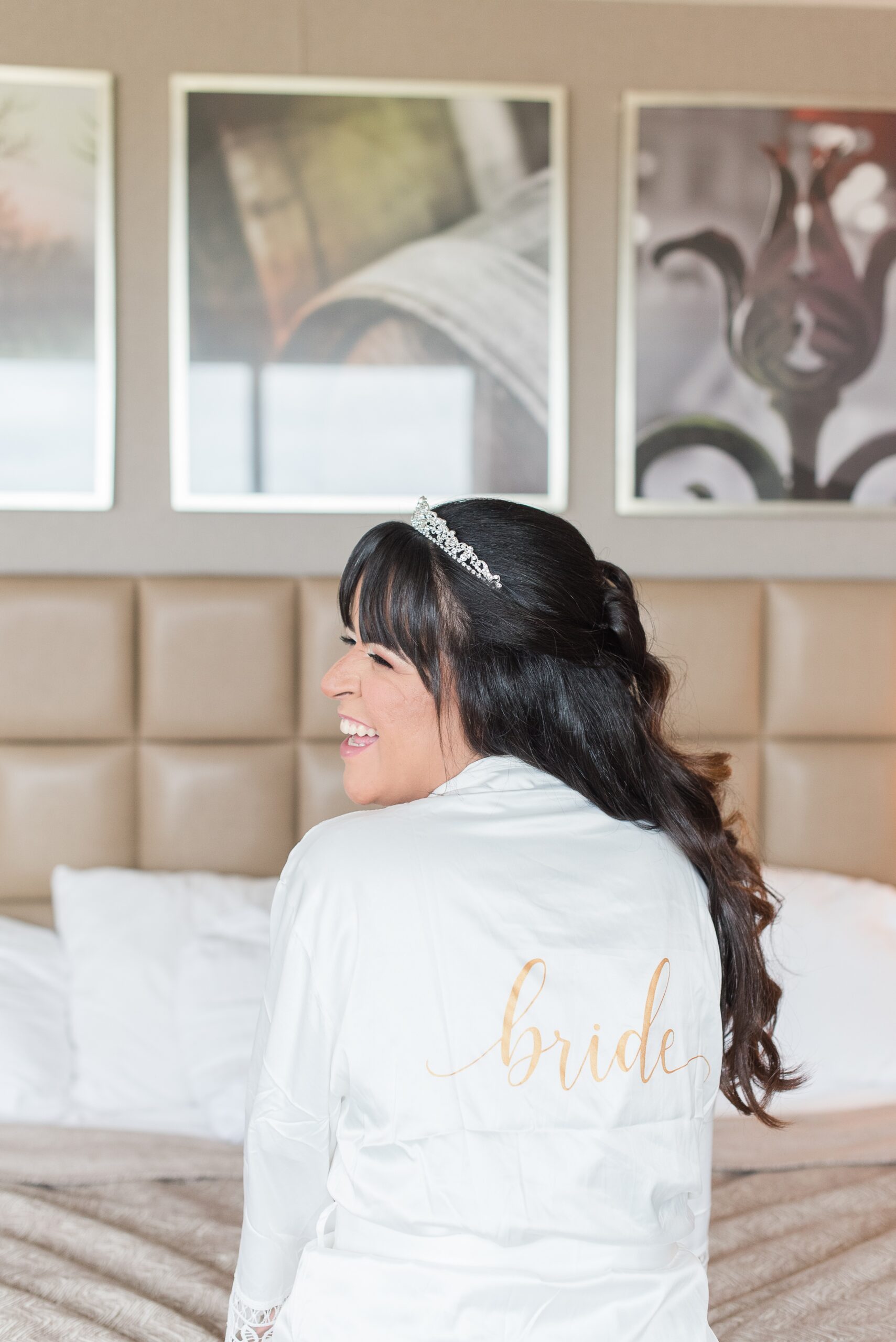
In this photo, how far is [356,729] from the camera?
44.3 inches

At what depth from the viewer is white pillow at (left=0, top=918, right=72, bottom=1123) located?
1.83 m

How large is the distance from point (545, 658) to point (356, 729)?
21cm

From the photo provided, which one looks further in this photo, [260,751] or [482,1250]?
[260,751]

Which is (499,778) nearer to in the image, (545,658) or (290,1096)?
(545,658)

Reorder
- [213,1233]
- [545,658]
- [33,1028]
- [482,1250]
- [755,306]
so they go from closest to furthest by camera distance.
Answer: [482,1250] < [545,658] < [213,1233] < [33,1028] < [755,306]

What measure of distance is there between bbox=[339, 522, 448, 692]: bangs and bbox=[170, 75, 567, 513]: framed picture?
126 centimetres

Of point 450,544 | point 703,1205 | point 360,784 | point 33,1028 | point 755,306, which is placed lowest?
point 33,1028

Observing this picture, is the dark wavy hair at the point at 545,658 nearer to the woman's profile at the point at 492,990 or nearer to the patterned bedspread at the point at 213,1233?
the woman's profile at the point at 492,990

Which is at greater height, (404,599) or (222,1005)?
(404,599)

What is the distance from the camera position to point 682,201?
2.34 m

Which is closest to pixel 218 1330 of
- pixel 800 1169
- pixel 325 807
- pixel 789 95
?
pixel 800 1169

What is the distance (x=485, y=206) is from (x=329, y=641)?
946 mm

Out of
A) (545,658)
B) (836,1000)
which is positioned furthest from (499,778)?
(836,1000)

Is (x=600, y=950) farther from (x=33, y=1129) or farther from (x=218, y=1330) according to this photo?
(x=33, y=1129)
